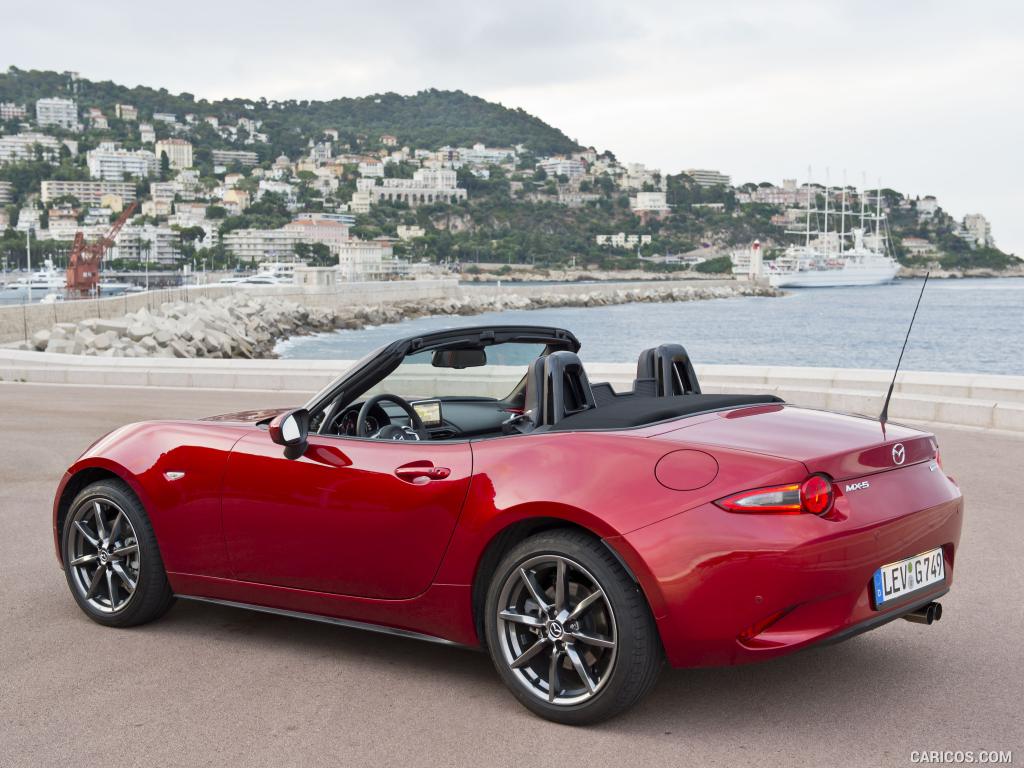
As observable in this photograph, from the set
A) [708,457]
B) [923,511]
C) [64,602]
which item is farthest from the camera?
[64,602]

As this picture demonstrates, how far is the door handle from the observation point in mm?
4227

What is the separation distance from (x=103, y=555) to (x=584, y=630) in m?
2.40

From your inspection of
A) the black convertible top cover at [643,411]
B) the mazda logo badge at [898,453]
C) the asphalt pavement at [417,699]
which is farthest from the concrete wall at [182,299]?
the mazda logo badge at [898,453]

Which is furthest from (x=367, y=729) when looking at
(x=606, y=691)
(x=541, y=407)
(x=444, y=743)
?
(x=541, y=407)

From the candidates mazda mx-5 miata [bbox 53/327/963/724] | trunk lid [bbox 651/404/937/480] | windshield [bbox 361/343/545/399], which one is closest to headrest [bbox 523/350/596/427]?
mazda mx-5 miata [bbox 53/327/963/724]

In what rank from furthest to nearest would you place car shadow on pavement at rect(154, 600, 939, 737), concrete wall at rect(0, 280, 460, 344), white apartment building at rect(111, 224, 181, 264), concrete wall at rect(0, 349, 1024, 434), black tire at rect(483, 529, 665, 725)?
white apartment building at rect(111, 224, 181, 264)
concrete wall at rect(0, 280, 460, 344)
concrete wall at rect(0, 349, 1024, 434)
car shadow on pavement at rect(154, 600, 939, 737)
black tire at rect(483, 529, 665, 725)

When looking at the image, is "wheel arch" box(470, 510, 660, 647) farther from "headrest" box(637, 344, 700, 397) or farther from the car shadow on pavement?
"headrest" box(637, 344, 700, 397)

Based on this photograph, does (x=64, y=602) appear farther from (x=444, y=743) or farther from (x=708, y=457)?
(x=708, y=457)

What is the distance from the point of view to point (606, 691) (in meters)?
3.82

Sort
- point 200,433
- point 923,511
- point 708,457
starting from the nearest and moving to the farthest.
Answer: point 708,457 → point 923,511 → point 200,433

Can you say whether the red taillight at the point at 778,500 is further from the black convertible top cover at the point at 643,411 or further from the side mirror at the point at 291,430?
the side mirror at the point at 291,430

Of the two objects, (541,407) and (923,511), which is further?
(541,407)

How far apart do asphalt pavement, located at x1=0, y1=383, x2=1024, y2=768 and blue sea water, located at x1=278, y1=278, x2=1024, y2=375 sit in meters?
26.5

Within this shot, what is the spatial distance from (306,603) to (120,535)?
1.06 meters
